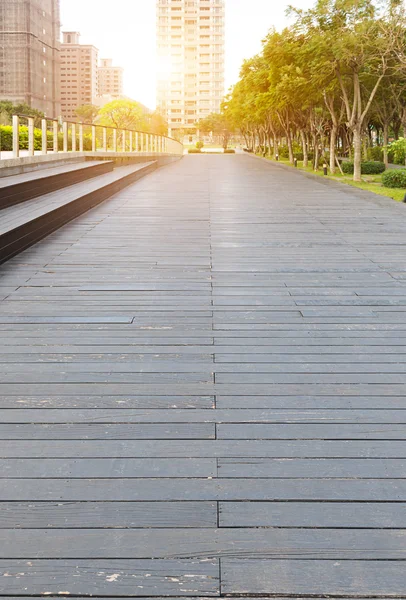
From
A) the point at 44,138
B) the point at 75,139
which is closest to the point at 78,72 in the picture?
the point at 75,139

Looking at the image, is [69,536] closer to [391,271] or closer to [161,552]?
[161,552]

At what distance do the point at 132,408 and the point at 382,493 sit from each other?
1179 millimetres

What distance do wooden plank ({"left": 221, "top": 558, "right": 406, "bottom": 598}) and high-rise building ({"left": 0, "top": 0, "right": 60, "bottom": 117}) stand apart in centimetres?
10143

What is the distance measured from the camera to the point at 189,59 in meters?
148

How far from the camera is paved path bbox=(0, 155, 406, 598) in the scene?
6.70 feet

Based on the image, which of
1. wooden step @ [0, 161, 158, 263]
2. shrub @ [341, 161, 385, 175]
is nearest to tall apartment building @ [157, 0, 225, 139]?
shrub @ [341, 161, 385, 175]

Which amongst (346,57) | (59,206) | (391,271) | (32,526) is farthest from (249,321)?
(346,57)

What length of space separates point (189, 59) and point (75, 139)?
137127 mm

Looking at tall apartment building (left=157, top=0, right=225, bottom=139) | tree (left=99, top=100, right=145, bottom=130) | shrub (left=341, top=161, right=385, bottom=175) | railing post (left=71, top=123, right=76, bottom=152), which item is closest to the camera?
railing post (left=71, top=123, right=76, bottom=152)

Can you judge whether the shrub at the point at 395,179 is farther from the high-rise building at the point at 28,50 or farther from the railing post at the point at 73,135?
the high-rise building at the point at 28,50

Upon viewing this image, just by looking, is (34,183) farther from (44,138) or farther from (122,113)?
(122,113)

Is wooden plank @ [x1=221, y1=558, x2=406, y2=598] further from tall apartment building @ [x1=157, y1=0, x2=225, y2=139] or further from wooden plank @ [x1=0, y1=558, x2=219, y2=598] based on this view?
tall apartment building @ [x1=157, y1=0, x2=225, y2=139]

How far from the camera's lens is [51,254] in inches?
288

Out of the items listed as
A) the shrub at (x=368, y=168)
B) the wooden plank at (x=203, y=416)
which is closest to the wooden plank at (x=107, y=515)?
the wooden plank at (x=203, y=416)
